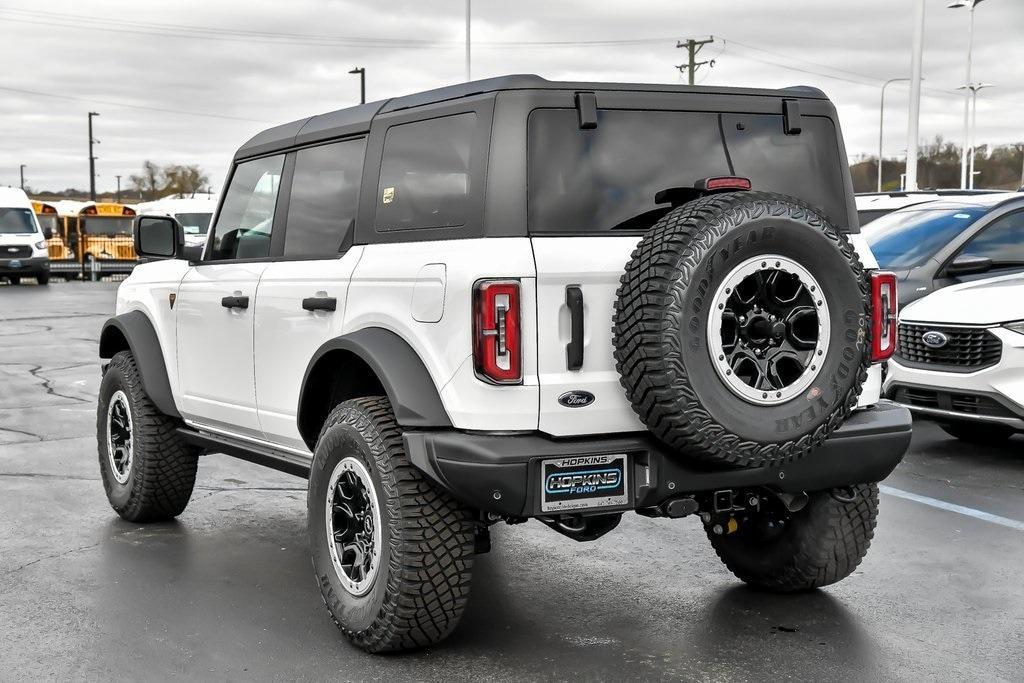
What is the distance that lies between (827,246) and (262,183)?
280 centimetres

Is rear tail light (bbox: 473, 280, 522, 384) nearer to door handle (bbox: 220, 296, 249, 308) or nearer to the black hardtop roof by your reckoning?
the black hardtop roof

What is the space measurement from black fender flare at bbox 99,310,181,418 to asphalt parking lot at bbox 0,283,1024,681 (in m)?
0.70

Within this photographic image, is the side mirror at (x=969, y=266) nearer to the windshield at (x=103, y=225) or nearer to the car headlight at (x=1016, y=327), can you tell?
the car headlight at (x=1016, y=327)

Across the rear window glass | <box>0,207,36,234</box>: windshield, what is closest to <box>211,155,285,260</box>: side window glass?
the rear window glass

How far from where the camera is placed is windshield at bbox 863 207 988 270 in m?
9.52

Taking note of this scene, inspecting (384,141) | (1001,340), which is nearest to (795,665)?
(384,141)

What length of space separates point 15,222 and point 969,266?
31.3 metres

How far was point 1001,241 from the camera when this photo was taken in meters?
9.31

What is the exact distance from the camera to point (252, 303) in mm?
5348

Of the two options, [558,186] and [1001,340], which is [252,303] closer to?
[558,186]

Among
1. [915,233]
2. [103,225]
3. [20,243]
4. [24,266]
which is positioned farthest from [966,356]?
[103,225]

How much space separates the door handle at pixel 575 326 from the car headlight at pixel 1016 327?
4.93 metres

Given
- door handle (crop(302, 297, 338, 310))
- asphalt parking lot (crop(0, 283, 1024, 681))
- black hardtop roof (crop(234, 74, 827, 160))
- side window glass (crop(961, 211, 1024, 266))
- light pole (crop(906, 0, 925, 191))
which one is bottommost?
asphalt parking lot (crop(0, 283, 1024, 681))

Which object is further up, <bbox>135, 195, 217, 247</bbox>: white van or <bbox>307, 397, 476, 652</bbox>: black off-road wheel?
<bbox>135, 195, 217, 247</bbox>: white van
